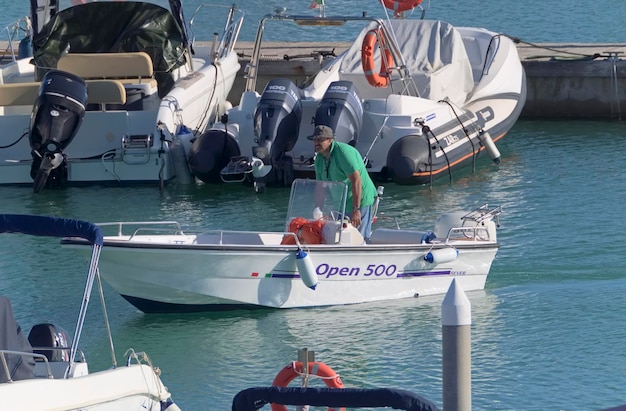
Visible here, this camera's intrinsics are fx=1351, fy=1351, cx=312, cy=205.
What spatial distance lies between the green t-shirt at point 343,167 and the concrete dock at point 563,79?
9790 millimetres

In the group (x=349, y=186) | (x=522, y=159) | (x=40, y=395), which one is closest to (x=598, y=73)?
(x=522, y=159)

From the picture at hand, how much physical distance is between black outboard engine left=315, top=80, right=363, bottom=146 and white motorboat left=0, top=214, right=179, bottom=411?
25.3ft

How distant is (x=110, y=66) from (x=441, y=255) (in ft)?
25.4

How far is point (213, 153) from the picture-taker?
1600cm

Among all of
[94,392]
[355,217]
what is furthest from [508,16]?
[94,392]

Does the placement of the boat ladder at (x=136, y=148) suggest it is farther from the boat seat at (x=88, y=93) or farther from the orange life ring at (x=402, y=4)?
the orange life ring at (x=402, y=4)

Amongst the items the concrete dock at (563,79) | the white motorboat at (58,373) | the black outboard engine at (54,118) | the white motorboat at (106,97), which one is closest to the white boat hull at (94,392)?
the white motorboat at (58,373)

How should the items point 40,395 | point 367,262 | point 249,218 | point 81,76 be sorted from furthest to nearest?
point 81,76 < point 249,218 < point 367,262 < point 40,395

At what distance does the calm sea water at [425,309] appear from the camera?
9.39 meters

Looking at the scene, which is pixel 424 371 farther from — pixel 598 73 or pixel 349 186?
pixel 598 73

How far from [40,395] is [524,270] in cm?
651

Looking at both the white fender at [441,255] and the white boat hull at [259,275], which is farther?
the white fender at [441,255]

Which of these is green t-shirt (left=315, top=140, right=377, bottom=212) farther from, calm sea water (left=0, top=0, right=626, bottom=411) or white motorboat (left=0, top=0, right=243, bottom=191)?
white motorboat (left=0, top=0, right=243, bottom=191)

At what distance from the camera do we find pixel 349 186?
35.5 feet
